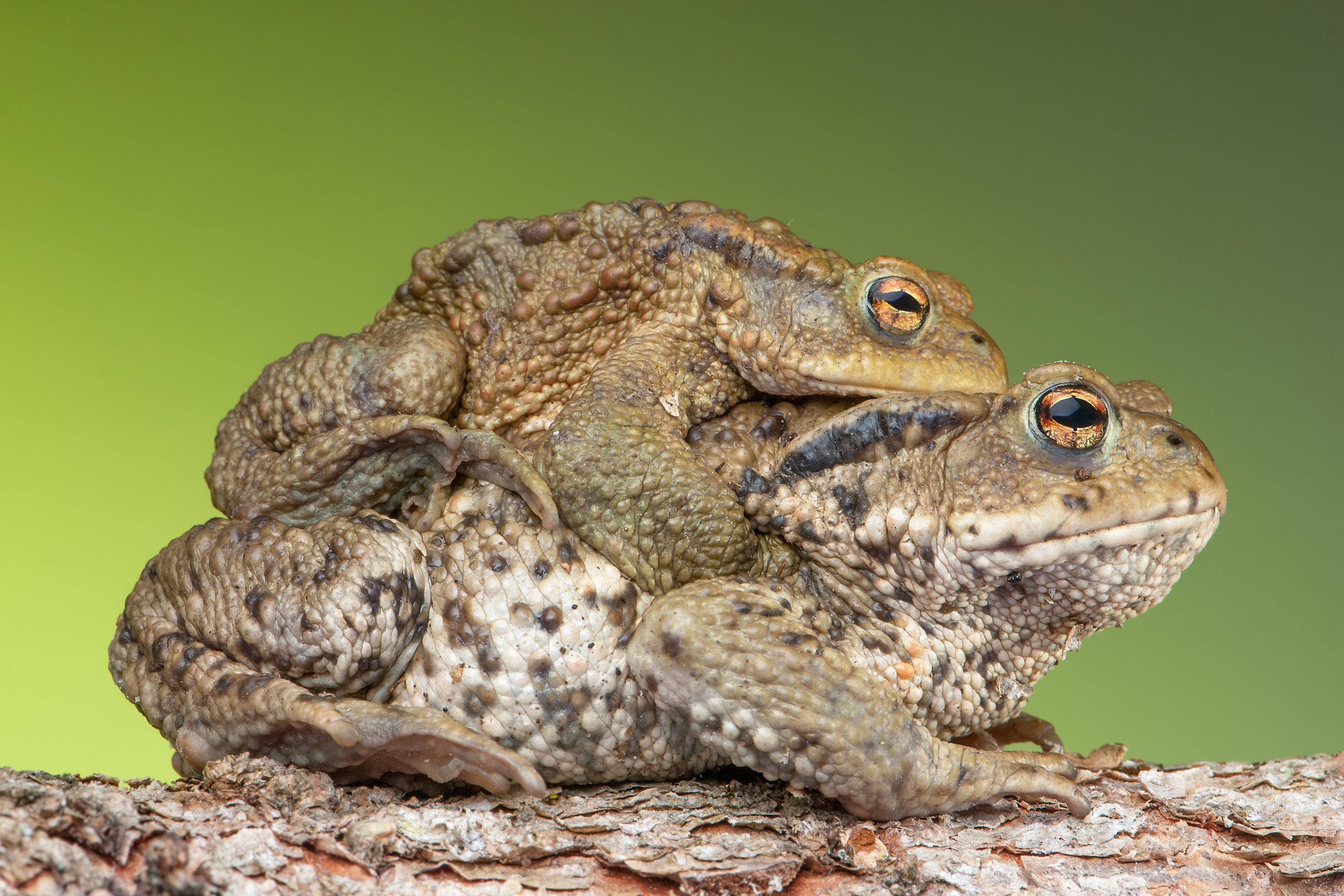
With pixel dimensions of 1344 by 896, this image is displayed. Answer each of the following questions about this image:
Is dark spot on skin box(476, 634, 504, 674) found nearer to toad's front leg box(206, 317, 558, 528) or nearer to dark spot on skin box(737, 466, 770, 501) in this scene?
toad's front leg box(206, 317, 558, 528)

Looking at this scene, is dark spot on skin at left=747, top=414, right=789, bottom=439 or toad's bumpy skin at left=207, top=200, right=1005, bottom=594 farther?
dark spot on skin at left=747, top=414, right=789, bottom=439

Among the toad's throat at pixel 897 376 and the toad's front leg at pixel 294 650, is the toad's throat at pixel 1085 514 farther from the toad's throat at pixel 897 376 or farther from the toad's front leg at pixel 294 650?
the toad's front leg at pixel 294 650

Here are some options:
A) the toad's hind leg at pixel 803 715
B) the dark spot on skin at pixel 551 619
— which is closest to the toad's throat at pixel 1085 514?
the toad's hind leg at pixel 803 715

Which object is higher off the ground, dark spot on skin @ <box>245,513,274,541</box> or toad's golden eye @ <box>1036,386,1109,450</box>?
toad's golden eye @ <box>1036,386,1109,450</box>

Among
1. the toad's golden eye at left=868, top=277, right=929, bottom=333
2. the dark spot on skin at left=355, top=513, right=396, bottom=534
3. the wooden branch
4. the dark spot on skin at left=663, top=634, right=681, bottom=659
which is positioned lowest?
the wooden branch

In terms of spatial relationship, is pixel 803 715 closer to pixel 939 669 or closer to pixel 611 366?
pixel 939 669

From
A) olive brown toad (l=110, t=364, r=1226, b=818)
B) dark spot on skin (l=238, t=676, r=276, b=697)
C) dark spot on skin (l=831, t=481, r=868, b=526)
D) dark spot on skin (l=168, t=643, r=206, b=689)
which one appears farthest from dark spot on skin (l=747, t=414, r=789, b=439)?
dark spot on skin (l=168, t=643, r=206, b=689)

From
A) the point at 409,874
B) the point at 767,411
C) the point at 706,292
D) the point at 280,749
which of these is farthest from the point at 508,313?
the point at 409,874
